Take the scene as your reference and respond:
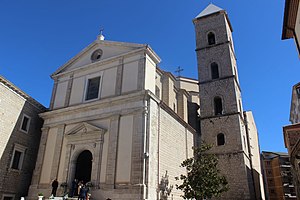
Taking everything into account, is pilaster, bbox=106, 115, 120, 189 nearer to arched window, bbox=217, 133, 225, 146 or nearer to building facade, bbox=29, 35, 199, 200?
building facade, bbox=29, 35, 199, 200

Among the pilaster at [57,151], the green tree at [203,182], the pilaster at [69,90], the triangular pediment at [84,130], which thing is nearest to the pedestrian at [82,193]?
the triangular pediment at [84,130]

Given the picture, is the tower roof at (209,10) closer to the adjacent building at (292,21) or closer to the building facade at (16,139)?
the building facade at (16,139)

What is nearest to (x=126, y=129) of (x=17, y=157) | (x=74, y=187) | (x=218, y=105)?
(x=74, y=187)

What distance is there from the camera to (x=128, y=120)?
46.6 ft

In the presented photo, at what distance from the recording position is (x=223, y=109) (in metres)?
21.4

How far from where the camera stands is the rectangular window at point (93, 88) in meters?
16.9

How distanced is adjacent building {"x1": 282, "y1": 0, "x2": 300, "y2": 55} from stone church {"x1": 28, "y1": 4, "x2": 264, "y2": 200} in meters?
7.78

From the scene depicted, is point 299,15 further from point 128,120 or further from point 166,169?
point 166,169

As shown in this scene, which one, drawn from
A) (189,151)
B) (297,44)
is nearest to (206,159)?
(189,151)

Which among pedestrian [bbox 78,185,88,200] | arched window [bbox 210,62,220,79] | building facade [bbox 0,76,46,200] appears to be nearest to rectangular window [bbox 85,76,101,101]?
building facade [bbox 0,76,46,200]

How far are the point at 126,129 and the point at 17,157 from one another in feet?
25.1

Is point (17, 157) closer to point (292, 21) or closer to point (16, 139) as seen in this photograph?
point (16, 139)

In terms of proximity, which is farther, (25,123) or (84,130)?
(25,123)

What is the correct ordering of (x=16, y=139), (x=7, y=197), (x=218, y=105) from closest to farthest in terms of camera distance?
1. (x=7, y=197)
2. (x=16, y=139)
3. (x=218, y=105)
